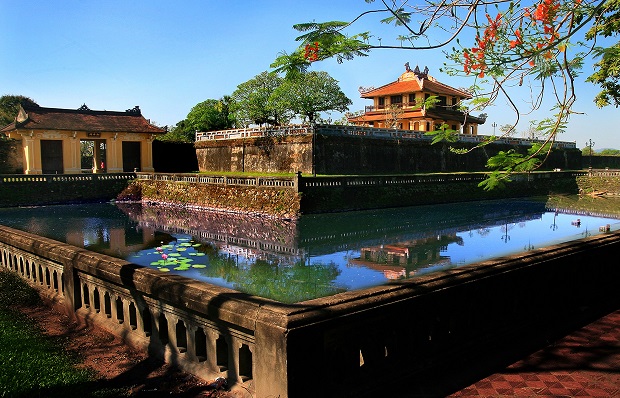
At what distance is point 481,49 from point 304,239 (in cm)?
1111

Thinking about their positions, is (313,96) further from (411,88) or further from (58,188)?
Result: (58,188)

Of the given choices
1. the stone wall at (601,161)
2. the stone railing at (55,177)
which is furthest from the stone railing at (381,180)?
the stone wall at (601,161)

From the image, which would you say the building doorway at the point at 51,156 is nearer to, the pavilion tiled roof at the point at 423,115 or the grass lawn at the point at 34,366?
the pavilion tiled roof at the point at 423,115

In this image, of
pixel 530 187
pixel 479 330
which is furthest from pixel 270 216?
pixel 530 187

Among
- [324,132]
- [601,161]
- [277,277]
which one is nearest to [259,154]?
[324,132]

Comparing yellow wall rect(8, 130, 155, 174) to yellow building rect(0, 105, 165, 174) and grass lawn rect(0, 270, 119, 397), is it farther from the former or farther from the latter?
grass lawn rect(0, 270, 119, 397)

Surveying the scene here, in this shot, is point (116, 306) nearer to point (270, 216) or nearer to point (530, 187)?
point (270, 216)

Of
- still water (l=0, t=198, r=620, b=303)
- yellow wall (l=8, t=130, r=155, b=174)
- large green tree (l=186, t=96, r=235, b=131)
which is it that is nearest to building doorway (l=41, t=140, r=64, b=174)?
yellow wall (l=8, t=130, r=155, b=174)

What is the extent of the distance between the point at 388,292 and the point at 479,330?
3.21ft

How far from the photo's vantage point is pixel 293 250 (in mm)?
13398

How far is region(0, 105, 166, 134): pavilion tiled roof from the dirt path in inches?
992

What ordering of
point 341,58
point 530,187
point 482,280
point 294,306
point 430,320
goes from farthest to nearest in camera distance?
point 530,187, point 341,58, point 482,280, point 430,320, point 294,306

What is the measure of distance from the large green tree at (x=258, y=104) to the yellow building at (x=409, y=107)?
8871 mm

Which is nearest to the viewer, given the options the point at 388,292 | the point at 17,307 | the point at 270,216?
the point at 388,292
